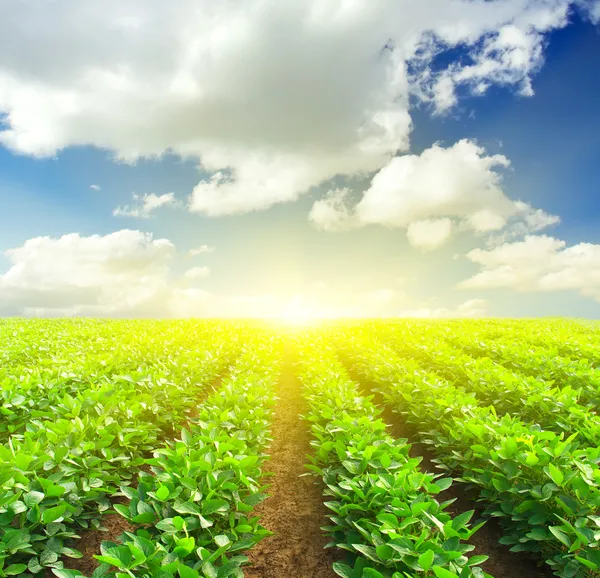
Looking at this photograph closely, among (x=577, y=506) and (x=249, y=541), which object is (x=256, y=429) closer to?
(x=249, y=541)

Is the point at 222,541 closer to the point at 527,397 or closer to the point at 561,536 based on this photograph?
the point at 561,536

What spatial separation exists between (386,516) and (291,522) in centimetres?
261

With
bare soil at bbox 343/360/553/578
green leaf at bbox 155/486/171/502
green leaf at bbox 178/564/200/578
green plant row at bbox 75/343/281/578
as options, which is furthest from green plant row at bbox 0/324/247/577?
bare soil at bbox 343/360/553/578

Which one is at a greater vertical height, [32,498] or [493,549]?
[32,498]

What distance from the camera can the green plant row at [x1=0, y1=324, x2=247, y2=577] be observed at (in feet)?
13.3

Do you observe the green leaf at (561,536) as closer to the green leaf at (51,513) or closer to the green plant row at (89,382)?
the green leaf at (51,513)

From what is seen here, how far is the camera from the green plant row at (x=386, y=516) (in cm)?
348

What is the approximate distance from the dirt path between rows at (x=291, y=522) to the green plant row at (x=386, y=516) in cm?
77

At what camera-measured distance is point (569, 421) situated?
22.9 ft

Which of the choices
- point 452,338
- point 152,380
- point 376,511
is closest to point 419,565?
point 376,511

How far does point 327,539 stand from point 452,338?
14.8m

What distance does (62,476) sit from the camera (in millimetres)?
4539

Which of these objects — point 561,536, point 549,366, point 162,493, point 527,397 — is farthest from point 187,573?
point 549,366

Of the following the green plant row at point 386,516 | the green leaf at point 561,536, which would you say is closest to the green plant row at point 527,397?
the green leaf at point 561,536
